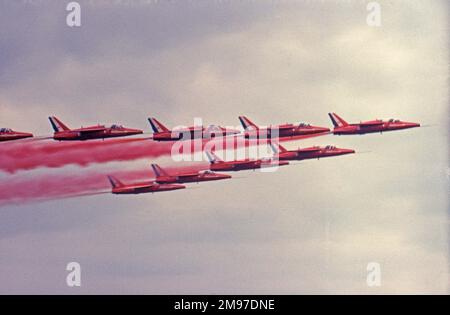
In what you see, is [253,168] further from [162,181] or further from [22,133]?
[22,133]

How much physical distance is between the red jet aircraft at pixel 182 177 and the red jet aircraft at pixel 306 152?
4.31 meters

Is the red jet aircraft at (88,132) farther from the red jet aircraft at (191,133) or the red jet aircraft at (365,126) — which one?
the red jet aircraft at (365,126)

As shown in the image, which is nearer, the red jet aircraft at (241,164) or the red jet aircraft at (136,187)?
the red jet aircraft at (136,187)

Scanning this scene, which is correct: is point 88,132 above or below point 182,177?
above

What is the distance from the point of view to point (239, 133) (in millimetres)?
119938

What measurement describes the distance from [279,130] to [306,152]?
2860 millimetres

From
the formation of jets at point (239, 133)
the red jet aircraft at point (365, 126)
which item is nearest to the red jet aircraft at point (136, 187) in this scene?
the formation of jets at point (239, 133)

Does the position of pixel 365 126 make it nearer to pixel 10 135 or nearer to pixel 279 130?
pixel 279 130

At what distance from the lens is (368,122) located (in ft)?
398

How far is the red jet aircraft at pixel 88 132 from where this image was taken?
Answer: 11712 cm

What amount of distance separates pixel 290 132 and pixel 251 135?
9.82ft

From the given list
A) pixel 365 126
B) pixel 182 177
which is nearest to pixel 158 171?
pixel 182 177

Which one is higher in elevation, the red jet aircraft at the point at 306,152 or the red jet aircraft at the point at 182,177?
the red jet aircraft at the point at 306,152
